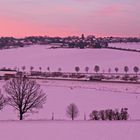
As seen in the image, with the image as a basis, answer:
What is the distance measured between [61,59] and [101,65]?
52.1ft

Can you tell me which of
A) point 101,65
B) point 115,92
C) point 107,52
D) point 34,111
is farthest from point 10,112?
point 107,52

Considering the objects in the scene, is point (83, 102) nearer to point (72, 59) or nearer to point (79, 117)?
point (79, 117)

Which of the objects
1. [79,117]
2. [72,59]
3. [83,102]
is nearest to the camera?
[79,117]

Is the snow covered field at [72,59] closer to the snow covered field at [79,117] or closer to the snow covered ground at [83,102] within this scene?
the snow covered field at [79,117]

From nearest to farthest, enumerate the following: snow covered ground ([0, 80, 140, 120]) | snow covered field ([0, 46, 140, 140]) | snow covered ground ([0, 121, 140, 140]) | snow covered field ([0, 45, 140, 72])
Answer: snow covered ground ([0, 121, 140, 140]) → snow covered field ([0, 46, 140, 140]) → snow covered ground ([0, 80, 140, 120]) → snow covered field ([0, 45, 140, 72])

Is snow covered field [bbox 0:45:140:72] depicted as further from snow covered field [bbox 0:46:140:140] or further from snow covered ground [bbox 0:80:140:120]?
snow covered ground [bbox 0:80:140:120]

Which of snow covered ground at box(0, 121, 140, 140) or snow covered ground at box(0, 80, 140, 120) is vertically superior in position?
snow covered ground at box(0, 80, 140, 120)

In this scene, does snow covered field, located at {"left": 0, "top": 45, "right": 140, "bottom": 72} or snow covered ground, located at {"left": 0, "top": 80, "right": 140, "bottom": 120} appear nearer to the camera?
snow covered ground, located at {"left": 0, "top": 80, "right": 140, "bottom": 120}

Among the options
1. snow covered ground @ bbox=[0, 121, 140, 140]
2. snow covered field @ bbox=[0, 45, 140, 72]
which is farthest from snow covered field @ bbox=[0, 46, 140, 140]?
snow covered field @ bbox=[0, 45, 140, 72]

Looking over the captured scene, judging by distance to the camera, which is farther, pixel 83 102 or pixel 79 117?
pixel 83 102

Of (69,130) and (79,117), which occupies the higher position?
(79,117)

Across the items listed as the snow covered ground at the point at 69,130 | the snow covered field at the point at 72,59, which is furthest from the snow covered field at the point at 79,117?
the snow covered field at the point at 72,59

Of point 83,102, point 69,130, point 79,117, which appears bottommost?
point 69,130

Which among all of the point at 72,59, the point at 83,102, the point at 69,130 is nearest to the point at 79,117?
the point at 83,102
